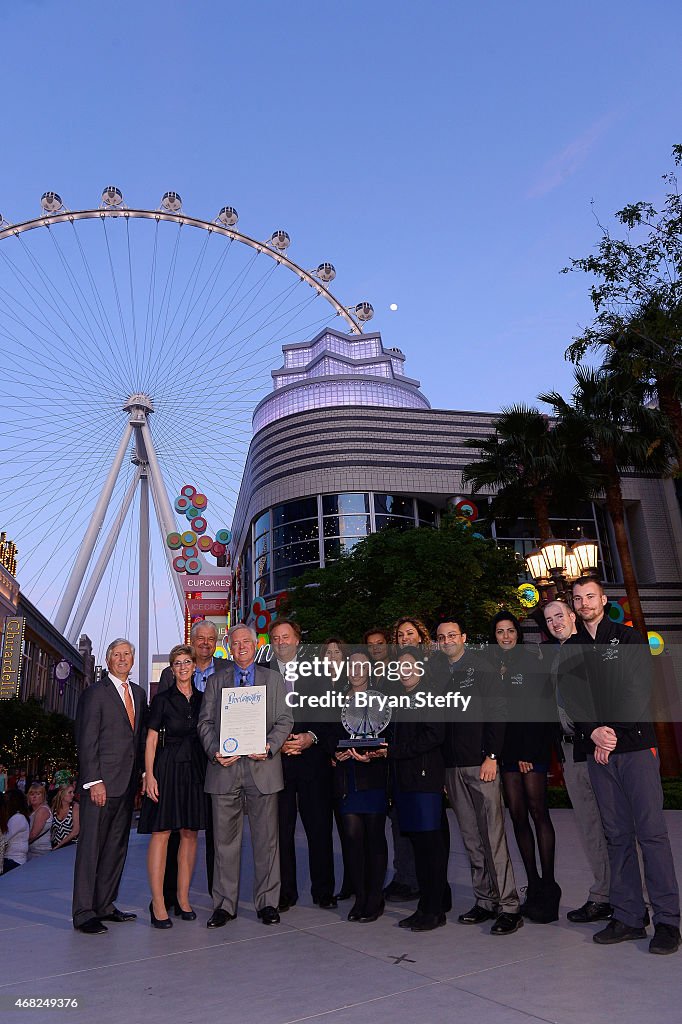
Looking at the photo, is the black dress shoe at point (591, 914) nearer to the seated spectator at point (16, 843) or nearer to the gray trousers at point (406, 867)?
the gray trousers at point (406, 867)

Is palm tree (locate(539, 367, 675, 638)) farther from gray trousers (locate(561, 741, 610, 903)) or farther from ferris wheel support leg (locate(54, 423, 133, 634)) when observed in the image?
ferris wheel support leg (locate(54, 423, 133, 634))

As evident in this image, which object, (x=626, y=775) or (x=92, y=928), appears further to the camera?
(x=92, y=928)

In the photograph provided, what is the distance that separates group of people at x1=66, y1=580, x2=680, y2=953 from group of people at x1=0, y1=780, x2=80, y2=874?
479cm

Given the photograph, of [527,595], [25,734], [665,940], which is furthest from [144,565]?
[665,940]

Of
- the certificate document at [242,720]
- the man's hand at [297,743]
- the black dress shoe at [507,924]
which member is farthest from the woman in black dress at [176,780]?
the black dress shoe at [507,924]

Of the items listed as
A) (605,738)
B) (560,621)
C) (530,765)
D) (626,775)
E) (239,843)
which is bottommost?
(239,843)

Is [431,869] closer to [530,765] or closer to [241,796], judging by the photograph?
[530,765]

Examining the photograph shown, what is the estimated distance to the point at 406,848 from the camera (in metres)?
6.75

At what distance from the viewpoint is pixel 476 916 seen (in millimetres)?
5574

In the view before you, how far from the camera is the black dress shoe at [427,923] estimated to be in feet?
17.5

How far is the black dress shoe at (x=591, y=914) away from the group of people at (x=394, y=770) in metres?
0.01

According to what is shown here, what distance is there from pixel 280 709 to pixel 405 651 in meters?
1.10

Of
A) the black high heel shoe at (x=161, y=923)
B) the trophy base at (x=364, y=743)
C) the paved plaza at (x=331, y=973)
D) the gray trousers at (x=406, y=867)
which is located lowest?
the paved plaza at (x=331, y=973)

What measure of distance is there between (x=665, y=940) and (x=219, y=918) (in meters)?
3.10
